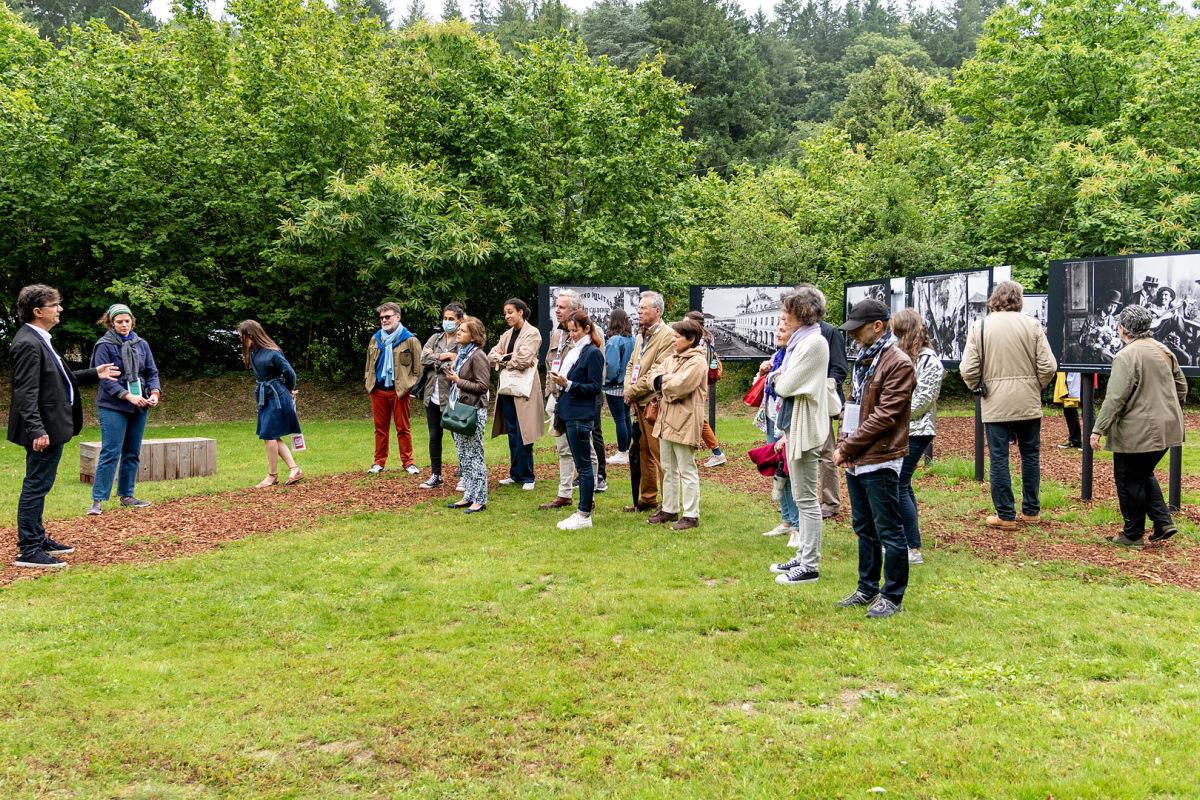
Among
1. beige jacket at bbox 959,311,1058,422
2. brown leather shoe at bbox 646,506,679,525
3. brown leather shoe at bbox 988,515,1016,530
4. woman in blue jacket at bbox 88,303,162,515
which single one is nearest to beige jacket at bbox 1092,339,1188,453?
beige jacket at bbox 959,311,1058,422

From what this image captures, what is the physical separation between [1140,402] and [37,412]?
28.5 ft

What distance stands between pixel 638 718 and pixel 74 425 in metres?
5.37

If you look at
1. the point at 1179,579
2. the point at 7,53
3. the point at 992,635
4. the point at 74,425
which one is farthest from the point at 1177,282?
the point at 7,53

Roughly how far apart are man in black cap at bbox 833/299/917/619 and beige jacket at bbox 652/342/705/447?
204cm

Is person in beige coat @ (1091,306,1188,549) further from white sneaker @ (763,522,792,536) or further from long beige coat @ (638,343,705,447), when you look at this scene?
long beige coat @ (638,343,705,447)

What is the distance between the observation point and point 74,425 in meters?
6.54

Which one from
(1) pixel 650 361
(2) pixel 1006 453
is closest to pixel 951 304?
(2) pixel 1006 453

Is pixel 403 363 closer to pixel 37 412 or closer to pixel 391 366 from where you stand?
pixel 391 366

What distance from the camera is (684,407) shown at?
716 cm

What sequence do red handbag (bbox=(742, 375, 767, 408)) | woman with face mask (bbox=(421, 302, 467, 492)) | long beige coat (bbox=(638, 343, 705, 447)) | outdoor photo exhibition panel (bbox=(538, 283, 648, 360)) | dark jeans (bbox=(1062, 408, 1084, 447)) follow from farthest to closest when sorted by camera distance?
1. outdoor photo exhibition panel (bbox=(538, 283, 648, 360))
2. dark jeans (bbox=(1062, 408, 1084, 447))
3. woman with face mask (bbox=(421, 302, 467, 492))
4. red handbag (bbox=(742, 375, 767, 408))
5. long beige coat (bbox=(638, 343, 705, 447))

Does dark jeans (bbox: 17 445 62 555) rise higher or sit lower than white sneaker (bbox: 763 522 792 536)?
higher

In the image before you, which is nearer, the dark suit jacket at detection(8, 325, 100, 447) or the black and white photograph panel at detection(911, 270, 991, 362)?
the dark suit jacket at detection(8, 325, 100, 447)

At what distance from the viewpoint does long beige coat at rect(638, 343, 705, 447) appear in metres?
7.07

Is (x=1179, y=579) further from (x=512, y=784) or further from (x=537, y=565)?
(x=512, y=784)
